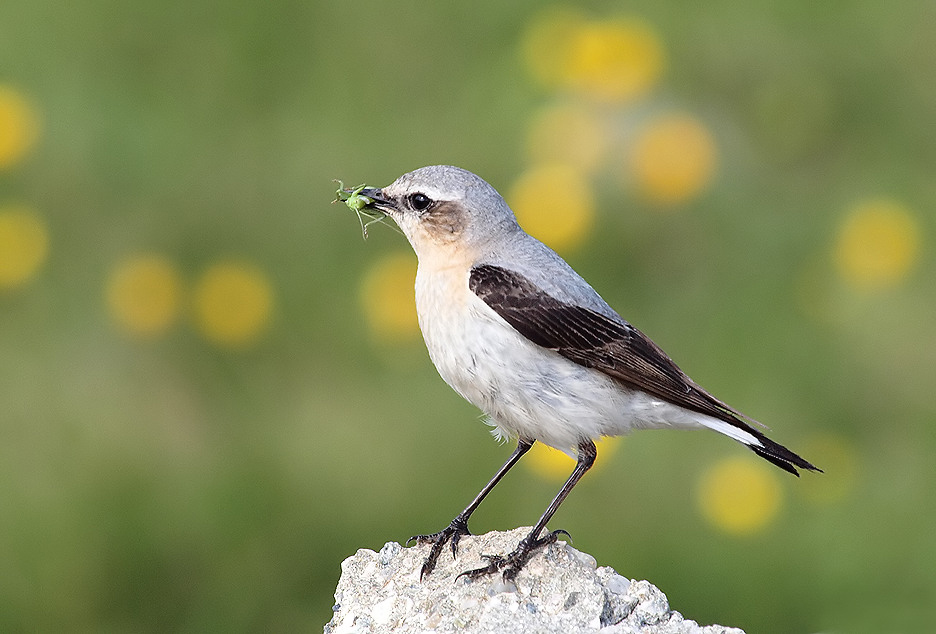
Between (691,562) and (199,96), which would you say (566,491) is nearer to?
(691,562)

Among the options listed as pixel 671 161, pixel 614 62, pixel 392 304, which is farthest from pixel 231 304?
pixel 614 62

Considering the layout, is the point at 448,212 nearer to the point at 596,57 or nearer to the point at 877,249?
the point at 877,249

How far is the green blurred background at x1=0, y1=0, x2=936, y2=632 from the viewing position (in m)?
7.88

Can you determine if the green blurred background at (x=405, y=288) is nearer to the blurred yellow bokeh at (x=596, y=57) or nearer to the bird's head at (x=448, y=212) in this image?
the blurred yellow bokeh at (x=596, y=57)

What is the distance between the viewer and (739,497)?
26.8 feet

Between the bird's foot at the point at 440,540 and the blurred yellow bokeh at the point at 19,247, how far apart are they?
449 cm

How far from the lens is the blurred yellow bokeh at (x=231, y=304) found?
923 centimetres

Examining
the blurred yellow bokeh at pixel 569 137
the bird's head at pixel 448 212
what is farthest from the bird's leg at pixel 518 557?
the blurred yellow bokeh at pixel 569 137

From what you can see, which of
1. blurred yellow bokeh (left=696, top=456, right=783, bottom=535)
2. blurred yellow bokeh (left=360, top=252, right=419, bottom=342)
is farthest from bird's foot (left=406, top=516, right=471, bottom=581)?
blurred yellow bokeh (left=360, top=252, right=419, bottom=342)

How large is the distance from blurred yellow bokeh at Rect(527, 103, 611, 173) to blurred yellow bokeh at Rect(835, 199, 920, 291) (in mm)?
2086

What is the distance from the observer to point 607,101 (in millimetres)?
11062

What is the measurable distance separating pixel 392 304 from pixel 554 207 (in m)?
1.50

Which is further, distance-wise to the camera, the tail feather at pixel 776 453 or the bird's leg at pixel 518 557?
the tail feather at pixel 776 453

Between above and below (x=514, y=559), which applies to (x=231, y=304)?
above
